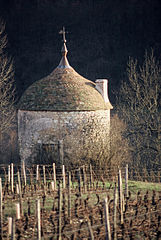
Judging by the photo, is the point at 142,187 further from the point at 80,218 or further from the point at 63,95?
the point at 63,95

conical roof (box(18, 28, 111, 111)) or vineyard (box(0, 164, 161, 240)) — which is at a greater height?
conical roof (box(18, 28, 111, 111))

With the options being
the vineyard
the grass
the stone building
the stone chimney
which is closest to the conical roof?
the stone building

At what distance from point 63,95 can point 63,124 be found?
1.59 metres

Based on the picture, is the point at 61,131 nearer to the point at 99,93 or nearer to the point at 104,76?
the point at 99,93

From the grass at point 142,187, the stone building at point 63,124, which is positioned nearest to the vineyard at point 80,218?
the grass at point 142,187

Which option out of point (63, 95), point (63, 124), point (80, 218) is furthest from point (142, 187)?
point (63, 95)

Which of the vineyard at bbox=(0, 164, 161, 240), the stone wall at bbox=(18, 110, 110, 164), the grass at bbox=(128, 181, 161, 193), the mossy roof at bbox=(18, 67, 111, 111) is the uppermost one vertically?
the mossy roof at bbox=(18, 67, 111, 111)

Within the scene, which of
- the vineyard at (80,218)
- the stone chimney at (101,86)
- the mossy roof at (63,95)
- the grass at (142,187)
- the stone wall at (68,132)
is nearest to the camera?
the vineyard at (80,218)

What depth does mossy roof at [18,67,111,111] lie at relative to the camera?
1919 cm

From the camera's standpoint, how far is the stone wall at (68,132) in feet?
62.4

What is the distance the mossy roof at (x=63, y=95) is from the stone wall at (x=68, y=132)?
29 cm

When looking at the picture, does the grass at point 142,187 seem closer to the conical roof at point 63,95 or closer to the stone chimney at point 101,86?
the conical roof at point 63,95

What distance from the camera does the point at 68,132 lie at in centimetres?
1905

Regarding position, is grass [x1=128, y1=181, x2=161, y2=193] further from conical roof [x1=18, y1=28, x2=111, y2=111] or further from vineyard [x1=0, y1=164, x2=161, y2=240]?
conical roof [x1=18, y1=28, x2=111, y2=111]
